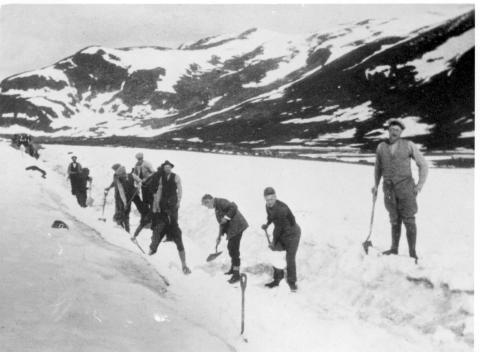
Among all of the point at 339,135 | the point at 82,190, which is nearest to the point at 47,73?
the point at 82,190

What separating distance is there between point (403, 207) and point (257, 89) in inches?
665

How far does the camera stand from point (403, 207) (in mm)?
5312

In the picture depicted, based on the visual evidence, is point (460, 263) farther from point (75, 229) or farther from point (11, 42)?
point (11, 42)

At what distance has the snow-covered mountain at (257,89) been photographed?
34.1ft

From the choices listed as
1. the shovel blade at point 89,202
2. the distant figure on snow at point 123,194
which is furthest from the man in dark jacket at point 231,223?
the shovel blade at point 89,202

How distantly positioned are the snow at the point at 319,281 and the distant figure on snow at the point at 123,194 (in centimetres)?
26

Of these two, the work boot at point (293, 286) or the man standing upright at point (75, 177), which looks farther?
the man standing upright at point (75, 177)

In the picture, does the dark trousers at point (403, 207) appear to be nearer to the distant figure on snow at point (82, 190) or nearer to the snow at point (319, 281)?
the snow at point (319, 281)

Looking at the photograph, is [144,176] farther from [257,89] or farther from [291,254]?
[257,89]

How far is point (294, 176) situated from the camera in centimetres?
874

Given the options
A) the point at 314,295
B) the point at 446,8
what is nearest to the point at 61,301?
the point at 314,295

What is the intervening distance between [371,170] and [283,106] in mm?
20988

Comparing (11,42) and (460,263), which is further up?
(11,42)

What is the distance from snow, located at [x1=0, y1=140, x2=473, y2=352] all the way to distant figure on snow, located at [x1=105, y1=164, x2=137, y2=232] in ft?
0.85
